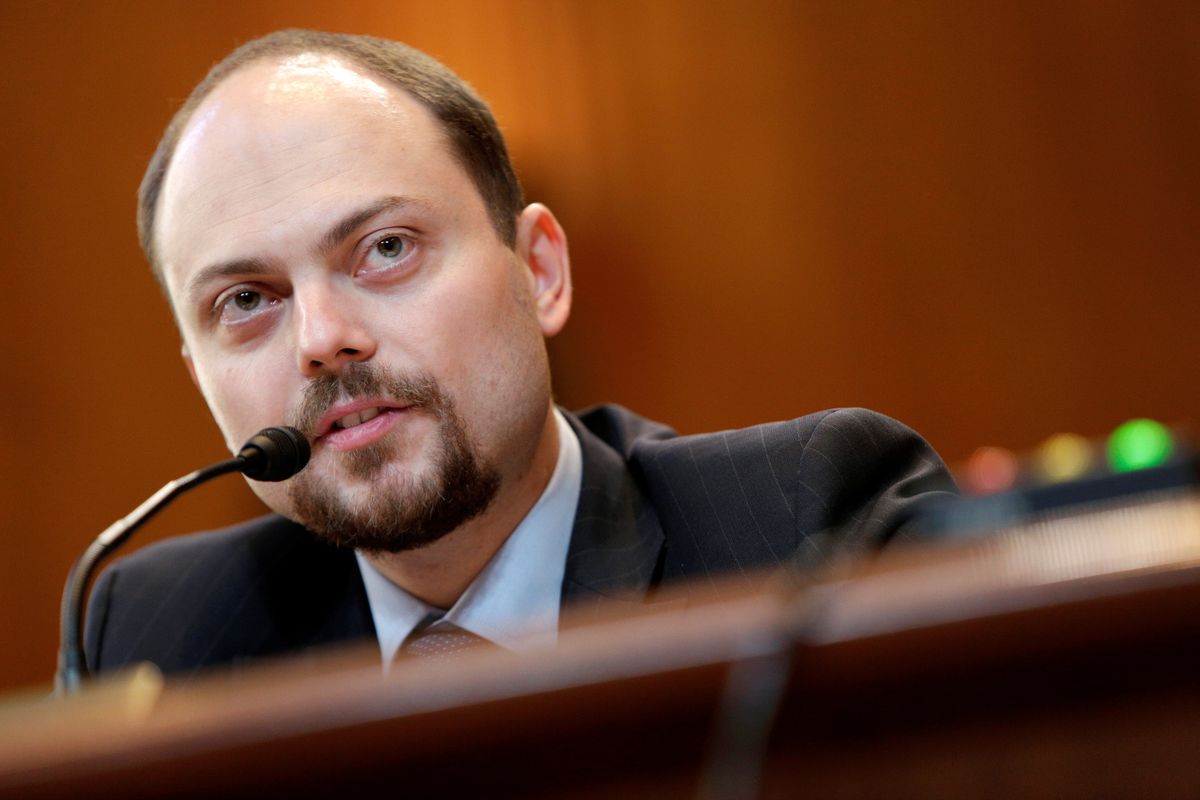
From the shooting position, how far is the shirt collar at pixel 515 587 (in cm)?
154

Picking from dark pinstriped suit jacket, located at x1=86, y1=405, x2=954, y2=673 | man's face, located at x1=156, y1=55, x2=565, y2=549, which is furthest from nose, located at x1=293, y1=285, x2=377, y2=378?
dark pinstriped suit jacket, located at x1=86, y1=405, x2=954, y2=673

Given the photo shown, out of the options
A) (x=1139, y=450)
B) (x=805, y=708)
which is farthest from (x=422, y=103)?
(x=805, y=708)

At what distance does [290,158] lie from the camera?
57.4 inches

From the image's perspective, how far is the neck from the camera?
60.3 inches

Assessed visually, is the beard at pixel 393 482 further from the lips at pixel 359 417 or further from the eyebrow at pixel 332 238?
the eyebrow at pixel 332 238

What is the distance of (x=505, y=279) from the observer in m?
1.52

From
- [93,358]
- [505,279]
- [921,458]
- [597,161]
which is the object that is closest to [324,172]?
[505,279]

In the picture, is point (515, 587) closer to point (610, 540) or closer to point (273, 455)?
point (610, 540)

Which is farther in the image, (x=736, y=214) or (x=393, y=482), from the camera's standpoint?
(x=736, y=214)

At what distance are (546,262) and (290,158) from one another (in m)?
0.39

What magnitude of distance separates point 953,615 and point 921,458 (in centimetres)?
101

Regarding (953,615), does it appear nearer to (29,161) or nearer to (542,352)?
(542,352)

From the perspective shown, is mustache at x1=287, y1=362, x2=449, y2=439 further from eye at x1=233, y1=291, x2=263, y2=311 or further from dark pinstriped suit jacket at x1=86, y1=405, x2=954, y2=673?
dark pinstriped suit jacket at x1=86, y1=405, x2=954, y2=673

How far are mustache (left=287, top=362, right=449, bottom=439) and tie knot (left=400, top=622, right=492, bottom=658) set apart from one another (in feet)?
0.96
